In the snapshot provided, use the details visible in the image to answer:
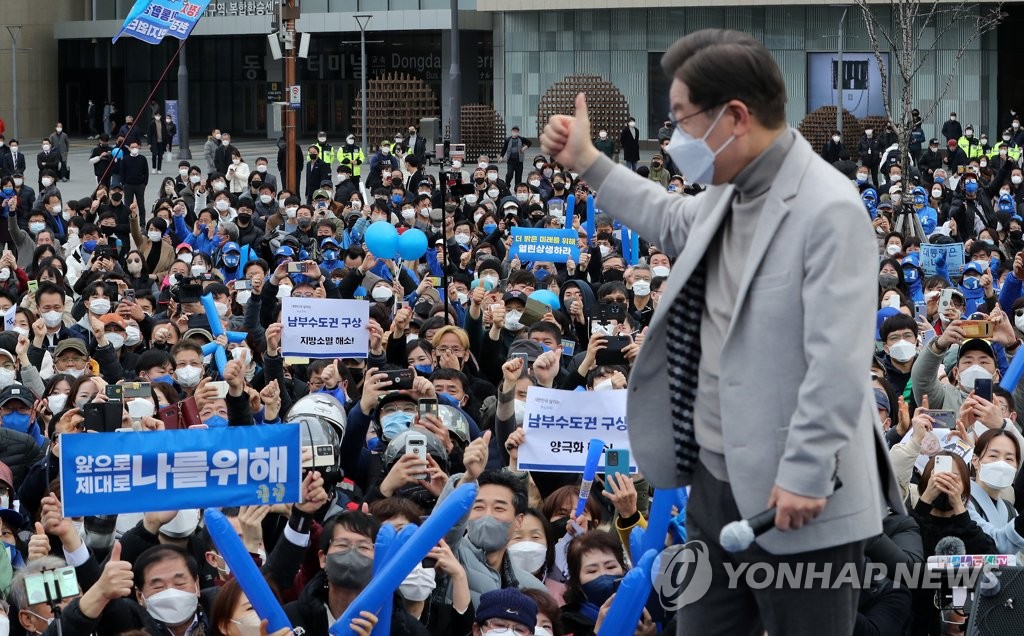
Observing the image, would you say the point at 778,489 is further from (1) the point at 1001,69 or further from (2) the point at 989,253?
(1) the point at 1001,69

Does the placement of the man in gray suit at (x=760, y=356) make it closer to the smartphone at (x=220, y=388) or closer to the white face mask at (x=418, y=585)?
the white face mask at (x=418, y=585)

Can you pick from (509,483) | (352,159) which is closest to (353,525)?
(509,483)

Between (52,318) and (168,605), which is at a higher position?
(52,318)

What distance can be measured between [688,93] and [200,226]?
15.9m

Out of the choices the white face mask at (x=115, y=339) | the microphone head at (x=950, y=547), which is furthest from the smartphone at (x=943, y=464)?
the white face mask at (x=115, y=339)

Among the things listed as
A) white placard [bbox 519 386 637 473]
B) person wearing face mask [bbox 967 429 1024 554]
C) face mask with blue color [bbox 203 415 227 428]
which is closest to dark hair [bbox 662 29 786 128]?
person wearing face mask [bbox 967 429 1024 554]

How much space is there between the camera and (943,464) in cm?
602

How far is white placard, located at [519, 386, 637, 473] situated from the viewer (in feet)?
22.8

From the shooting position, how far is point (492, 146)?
44.7 metres

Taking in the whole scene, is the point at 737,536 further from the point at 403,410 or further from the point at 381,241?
the point at 381,241

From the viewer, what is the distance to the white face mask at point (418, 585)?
5.45 m

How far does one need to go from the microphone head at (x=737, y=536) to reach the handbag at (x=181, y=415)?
4830 mm

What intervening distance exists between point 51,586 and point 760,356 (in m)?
2.77

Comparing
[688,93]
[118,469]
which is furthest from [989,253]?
[688,93]
